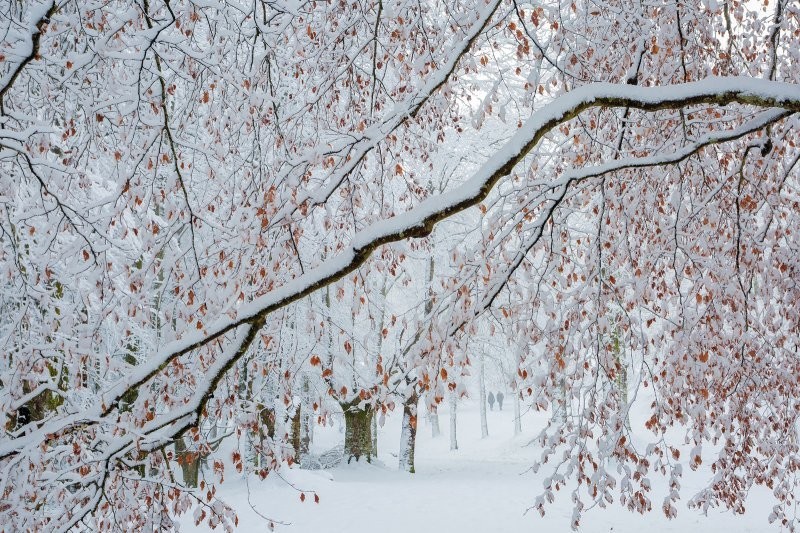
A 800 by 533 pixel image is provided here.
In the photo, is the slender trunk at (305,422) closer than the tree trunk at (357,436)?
No

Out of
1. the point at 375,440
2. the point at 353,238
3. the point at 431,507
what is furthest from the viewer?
the point at 375,440

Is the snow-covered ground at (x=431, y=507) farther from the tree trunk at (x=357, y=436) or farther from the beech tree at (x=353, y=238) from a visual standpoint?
the beech tree at (x=353, y=238)

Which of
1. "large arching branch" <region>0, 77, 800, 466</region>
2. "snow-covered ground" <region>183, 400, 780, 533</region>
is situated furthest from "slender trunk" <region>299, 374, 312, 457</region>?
"large arching branch" <region>0, 77, 800, 466</region>

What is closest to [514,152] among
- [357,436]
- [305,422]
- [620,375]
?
[620,375]

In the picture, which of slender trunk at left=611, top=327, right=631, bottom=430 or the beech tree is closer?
the beech tree

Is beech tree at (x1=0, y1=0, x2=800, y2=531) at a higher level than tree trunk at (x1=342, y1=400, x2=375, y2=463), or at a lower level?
higher

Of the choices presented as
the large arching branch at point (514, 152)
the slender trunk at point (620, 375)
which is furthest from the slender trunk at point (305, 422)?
the large arching branch at point (514, 152)

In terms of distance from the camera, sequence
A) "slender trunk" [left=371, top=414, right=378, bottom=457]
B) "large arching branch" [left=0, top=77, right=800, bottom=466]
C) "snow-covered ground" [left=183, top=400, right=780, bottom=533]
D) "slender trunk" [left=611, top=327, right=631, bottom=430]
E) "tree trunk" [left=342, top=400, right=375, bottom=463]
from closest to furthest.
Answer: "large arching branch" [left=0, top=77, right=800, bottom=466]
"slender trunk" [left=611, top=327, right=631, bottom=430]
"snow-covered ground" [left=183, top=400, right=780, bottom=533]
"tree trunk" [left=342, top=400, right=375, bottom=463]
"slender trunk" [left=371, top=414, right=378, bottom=457]

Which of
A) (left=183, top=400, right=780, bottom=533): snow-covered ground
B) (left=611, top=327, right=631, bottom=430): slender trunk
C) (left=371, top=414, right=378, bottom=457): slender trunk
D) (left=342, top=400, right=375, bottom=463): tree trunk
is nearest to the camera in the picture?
(left=611, top=327, right=631, bottom=430): slender trunk

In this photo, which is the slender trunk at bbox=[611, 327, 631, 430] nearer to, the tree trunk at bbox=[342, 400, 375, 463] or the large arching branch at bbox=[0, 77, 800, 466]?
Answer: the large arching branch at bbox=[0, 77, 800, 466]

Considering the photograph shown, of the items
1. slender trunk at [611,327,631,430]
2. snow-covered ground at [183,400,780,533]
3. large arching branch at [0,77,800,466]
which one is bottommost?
snow-covered ground at [183,400,780,533]

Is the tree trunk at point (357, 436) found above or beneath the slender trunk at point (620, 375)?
beneath

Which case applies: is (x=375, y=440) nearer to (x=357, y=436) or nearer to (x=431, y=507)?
(x=357, y=436)

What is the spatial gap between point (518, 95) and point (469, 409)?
109ft
